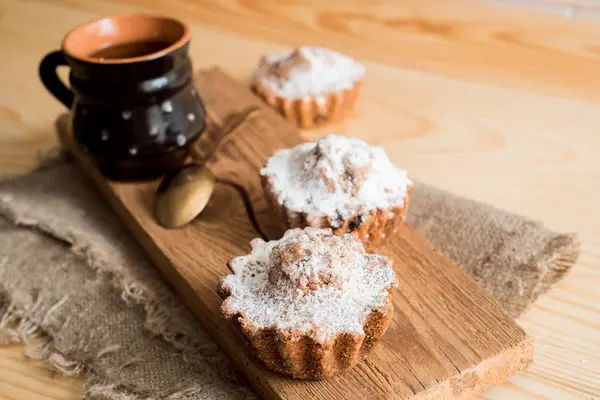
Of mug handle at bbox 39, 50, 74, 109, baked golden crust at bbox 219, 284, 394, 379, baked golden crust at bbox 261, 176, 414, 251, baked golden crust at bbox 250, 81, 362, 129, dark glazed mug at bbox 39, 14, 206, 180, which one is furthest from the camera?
baked golden crust at bbox 250, 81, 362, 129

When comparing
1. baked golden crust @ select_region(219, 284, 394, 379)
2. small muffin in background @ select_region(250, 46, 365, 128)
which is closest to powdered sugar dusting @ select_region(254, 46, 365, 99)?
small muffin in background @ select_region(250, 46, 365, 128)

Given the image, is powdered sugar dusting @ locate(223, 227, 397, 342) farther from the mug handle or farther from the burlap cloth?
the mug handle

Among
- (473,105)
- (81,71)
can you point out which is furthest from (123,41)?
(473,105)

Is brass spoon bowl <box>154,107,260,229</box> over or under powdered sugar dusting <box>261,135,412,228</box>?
under

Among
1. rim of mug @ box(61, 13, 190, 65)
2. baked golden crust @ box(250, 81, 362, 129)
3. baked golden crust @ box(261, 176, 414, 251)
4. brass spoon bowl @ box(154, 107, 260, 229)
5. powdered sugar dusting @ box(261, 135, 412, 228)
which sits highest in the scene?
rim of mug @ box(61, 13, 190, 65)

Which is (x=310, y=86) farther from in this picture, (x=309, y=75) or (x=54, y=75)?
(x=54, y=75)

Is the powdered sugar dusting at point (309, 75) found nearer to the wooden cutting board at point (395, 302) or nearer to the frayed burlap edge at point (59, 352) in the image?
the wooden cutting board at point (395, 302)

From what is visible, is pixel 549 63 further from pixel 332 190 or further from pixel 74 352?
pixel 74 352

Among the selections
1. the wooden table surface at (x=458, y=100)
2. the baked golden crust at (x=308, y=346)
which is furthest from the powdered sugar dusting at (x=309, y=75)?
the baked golden crust at (x=308, y=346)
